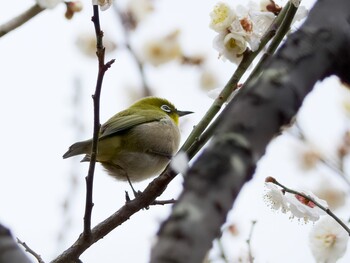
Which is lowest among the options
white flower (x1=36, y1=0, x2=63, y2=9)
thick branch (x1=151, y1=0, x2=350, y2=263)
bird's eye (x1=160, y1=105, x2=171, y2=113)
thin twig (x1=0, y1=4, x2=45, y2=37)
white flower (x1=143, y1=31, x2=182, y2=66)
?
bird's eye (x1=160, y1=105, x2=171, y2=113)

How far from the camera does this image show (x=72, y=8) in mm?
2404

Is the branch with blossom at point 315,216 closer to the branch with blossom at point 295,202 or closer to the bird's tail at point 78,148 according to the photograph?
the branch with blossom at point 295,202

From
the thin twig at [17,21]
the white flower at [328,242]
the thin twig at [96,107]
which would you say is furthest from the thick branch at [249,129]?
the white flower at [328,242]

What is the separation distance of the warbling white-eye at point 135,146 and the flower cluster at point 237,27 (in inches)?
65.1

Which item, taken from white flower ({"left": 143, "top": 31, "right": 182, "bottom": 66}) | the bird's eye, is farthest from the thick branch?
the bird's eye

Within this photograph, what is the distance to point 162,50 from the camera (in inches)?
157

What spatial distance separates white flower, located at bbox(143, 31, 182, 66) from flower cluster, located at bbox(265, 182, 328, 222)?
5.40 feet

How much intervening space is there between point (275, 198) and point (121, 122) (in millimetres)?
2223

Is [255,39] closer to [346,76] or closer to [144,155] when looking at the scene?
[346,76]

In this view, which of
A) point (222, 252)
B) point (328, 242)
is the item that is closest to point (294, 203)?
point (328, 242)

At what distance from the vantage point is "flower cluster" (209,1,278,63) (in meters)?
2.47

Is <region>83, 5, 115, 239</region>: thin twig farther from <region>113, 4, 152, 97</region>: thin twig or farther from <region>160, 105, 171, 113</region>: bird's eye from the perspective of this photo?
<region>160, 105, 171, 113</region>: bird's eye

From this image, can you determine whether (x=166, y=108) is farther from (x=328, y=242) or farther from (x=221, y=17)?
(x=328, y=242)

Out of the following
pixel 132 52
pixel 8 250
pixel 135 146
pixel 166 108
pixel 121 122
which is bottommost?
pixel 166 108
